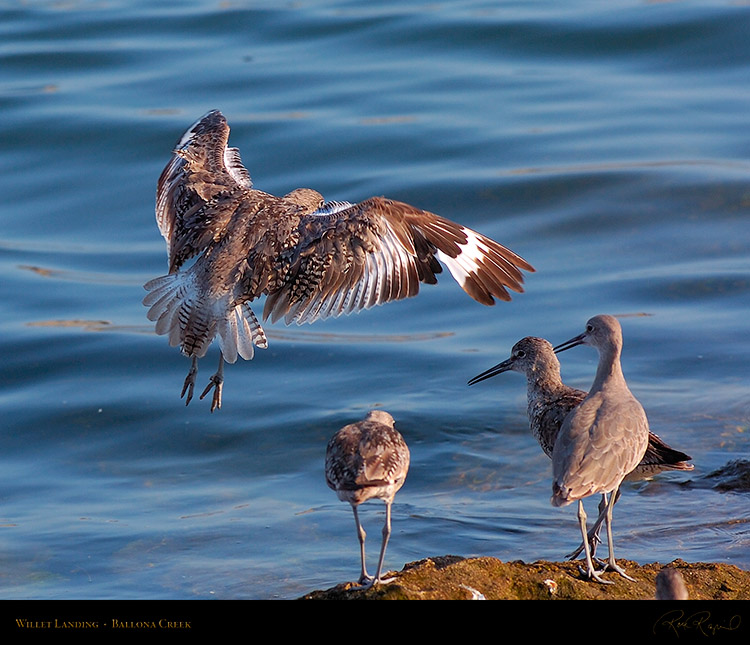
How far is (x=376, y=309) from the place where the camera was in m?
12.7

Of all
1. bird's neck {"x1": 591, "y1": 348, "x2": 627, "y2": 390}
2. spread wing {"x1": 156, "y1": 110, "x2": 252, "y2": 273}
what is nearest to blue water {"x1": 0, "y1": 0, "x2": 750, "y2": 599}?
bird's neck {"x1": 591, "y1": 348, "x2": 627, "y2": 390}

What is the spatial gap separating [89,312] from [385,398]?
3692 millimetres

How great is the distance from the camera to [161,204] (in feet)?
27.7

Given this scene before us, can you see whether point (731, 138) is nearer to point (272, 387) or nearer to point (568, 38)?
point (568, 38)

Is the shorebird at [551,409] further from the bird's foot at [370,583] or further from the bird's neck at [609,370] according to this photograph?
the bird's foot at [370,583]

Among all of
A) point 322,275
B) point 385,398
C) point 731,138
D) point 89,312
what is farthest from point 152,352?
point 731,138

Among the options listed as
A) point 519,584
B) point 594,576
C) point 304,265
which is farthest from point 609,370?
point 304,265

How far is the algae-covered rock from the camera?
190 inches

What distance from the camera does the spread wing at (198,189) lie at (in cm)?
767

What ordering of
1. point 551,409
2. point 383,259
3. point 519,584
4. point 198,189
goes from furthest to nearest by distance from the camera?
1. point 198,189
2. point 383,259
3. point 551,409
4. point 519,584

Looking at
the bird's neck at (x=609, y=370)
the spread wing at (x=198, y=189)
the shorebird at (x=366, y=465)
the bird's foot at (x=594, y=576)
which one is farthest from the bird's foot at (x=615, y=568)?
the spread wing at (x=198, y=189)

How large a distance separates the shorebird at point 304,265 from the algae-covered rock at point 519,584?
6.78ft

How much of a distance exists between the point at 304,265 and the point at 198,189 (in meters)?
1.27
